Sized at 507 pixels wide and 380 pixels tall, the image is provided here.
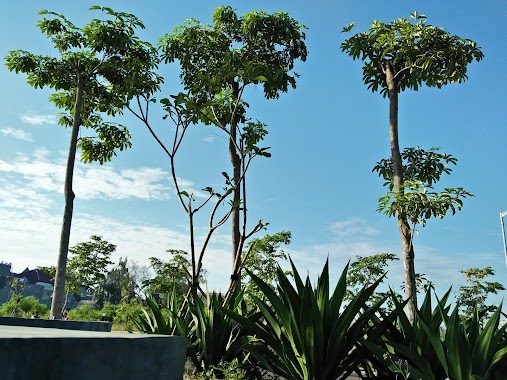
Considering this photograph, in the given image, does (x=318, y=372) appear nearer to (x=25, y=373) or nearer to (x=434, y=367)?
(x=434, y=367)

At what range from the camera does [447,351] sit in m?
Answer: 2.99

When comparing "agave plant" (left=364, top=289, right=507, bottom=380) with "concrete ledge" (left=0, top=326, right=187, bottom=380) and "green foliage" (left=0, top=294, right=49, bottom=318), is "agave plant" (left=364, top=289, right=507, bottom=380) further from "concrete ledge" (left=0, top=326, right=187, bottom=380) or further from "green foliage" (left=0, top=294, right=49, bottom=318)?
"green foliage" (left=0, top=294, right=49, bottom=318)

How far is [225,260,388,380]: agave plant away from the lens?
3021mm

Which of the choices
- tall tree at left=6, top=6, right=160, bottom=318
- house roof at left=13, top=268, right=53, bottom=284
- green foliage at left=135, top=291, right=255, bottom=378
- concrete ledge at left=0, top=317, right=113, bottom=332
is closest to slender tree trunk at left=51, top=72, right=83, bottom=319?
tall tree at left=6, top=6, right=160, bottom=318

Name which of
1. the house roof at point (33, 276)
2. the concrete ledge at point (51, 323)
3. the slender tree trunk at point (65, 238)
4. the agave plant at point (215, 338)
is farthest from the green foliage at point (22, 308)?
the house roof at point (33, 276)

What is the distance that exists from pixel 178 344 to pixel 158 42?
11272mm

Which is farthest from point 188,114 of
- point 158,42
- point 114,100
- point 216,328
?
point 158,42

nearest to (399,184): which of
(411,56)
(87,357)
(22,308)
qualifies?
(411,56)

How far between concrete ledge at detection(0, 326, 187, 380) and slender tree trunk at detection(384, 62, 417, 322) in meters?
6.36

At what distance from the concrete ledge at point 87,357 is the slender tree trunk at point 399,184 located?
6.36 metres

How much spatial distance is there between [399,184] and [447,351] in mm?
7150

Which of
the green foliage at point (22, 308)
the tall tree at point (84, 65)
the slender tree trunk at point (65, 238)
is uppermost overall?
the tall tree at point (84, 65)

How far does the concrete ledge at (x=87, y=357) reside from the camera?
6.10ft

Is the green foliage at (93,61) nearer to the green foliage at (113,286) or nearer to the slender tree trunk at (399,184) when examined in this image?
the slender tree trunk at (399,184)
